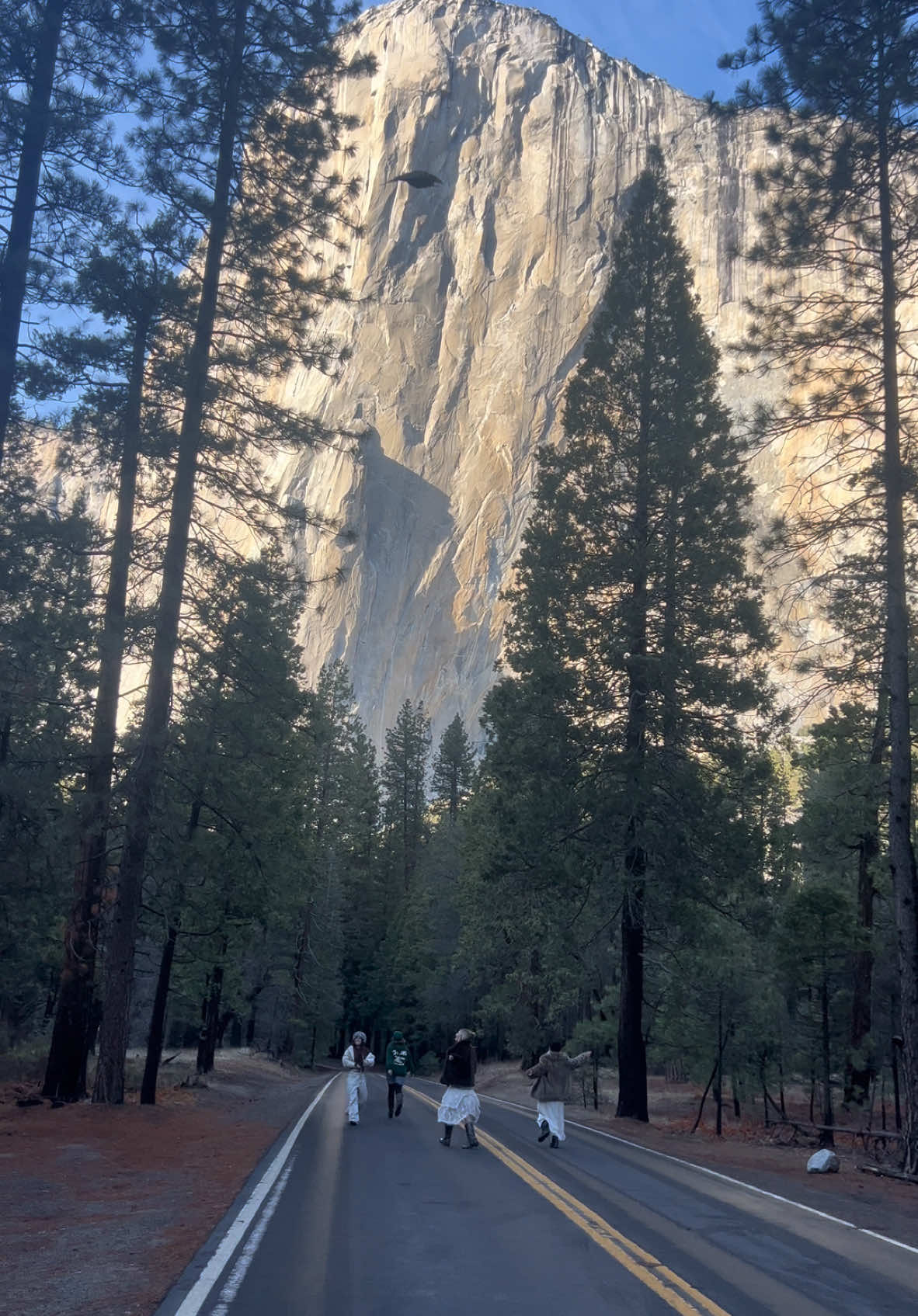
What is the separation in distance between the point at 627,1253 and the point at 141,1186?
205 inches

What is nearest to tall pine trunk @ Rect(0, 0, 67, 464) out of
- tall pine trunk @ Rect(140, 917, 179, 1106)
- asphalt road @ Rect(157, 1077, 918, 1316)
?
tall pine trunk @ Rect(140, 917, 179, 1106)

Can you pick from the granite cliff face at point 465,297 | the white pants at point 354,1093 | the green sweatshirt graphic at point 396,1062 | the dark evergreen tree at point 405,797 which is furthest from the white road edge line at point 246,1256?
the granite cliff face at point 465,297

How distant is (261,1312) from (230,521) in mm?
152492

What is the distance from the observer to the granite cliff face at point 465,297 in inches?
5413

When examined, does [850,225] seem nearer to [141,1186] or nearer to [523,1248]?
[523,1248]

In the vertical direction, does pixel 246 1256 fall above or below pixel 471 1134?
above

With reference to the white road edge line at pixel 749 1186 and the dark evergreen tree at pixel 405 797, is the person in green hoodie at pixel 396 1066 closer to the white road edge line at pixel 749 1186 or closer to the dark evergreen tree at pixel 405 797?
the white road edge line at pixel 749 1186

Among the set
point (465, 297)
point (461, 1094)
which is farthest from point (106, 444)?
point (465, 297)

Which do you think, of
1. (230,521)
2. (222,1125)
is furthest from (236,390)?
(230,521)

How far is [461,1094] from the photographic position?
14.4 m

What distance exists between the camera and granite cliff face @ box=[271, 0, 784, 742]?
138 metres

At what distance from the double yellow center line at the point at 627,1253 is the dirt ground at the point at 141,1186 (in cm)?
271

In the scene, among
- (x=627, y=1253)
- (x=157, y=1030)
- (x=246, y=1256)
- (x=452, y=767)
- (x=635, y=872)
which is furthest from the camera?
(x=452, y=767)

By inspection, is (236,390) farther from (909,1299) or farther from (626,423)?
(909,1299)
